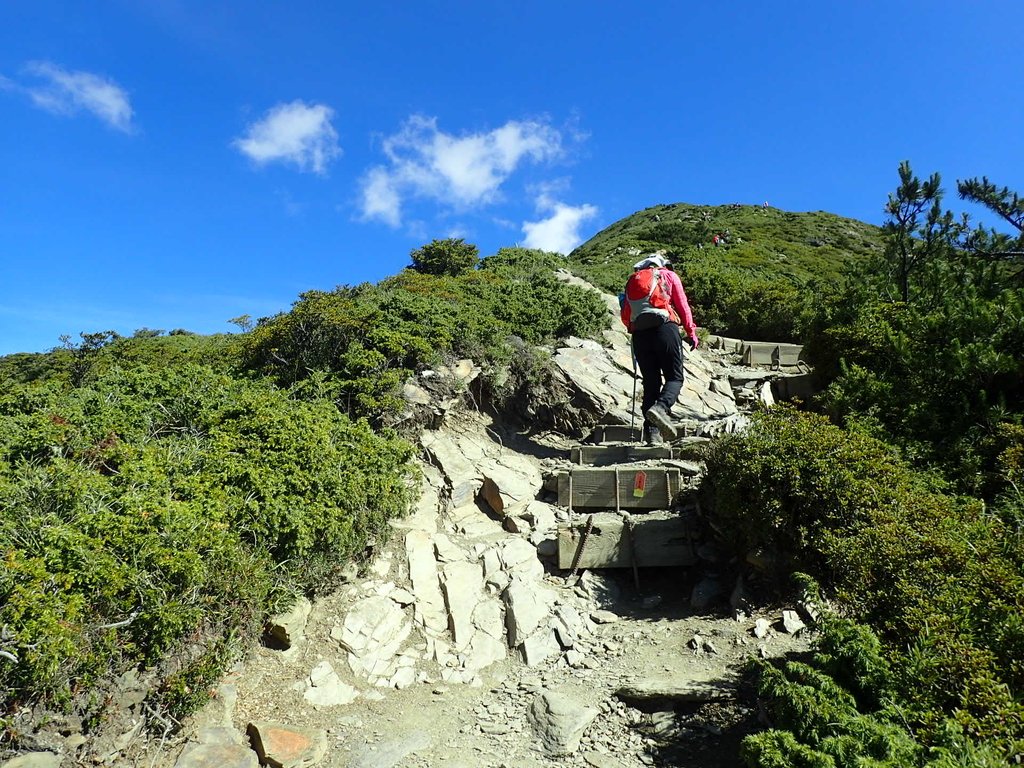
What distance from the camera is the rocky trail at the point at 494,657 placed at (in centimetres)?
416

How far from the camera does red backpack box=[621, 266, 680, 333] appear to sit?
7879 millimetres

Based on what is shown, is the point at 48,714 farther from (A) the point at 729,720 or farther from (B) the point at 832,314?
(B) the point at 832,314

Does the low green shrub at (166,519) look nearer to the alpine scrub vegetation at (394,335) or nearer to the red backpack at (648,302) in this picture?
the alpine scrub vegetation at (394,335)

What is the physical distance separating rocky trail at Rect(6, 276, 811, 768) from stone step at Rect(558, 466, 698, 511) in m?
0.17

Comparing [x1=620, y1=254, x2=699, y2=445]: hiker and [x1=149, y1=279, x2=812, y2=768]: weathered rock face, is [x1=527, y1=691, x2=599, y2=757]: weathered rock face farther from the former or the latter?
[x1=620, y1=254, x2=699, y2=445]: hiker

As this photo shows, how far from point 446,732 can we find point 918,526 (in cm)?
398

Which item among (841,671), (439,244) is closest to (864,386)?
(841,671)

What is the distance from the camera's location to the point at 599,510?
7.50m

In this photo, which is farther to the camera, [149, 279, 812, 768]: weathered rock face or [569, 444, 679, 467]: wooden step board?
[569, 444, 679, 467]: wooden step board

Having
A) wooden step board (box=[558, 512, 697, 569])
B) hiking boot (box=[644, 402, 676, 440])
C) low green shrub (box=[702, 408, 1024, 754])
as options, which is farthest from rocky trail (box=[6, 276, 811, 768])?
low green shrub (box=[702, 408, 1024, 754])

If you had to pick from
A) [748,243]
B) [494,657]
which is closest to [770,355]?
[494,657]

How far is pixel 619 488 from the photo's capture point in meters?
7.34

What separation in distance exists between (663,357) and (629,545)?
2.82 meters

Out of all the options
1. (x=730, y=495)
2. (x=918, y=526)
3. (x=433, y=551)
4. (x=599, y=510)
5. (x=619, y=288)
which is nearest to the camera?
(x=918, y=526)
